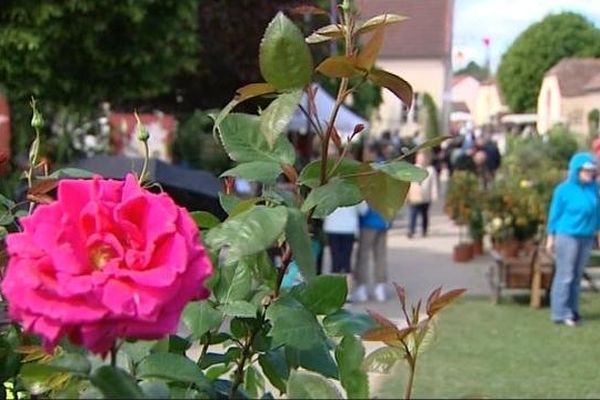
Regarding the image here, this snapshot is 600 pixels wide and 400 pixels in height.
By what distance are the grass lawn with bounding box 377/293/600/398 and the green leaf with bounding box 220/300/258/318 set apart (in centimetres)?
466

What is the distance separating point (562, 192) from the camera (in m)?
9.79

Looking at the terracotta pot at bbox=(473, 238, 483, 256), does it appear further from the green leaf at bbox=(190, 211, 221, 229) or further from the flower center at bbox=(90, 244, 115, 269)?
the flower center at bbox=(90, 244, 115, 269)

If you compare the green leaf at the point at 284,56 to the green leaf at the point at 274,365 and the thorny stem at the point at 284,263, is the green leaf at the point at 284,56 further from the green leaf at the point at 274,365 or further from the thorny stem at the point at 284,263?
the green leaf at the point at 274,365

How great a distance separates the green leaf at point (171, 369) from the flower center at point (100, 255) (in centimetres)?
31

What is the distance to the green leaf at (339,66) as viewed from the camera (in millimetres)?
1450

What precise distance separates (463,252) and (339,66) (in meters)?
14.2

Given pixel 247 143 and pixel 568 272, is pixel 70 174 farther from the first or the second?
pixel 568 272

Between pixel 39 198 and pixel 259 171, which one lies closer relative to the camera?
pixel 259 171

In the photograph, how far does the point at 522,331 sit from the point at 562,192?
1.26 metres

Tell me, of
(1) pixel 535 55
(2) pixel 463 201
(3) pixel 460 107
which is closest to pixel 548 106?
(3) pixel 460 107

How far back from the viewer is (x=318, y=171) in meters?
1.59

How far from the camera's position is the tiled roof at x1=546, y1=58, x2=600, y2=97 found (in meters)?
4.20

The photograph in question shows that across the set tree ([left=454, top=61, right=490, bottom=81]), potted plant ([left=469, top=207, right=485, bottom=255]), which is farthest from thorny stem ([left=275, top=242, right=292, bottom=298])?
potted plant ([left=469, top=207, right=485, bottom=255])

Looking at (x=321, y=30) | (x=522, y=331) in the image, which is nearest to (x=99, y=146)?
(x=522, y=331)
